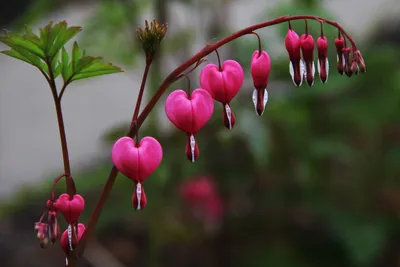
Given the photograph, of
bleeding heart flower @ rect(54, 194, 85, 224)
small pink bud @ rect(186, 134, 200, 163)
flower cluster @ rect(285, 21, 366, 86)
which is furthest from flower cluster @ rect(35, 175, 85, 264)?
flower cluster @ rect(285, 21, 366, 86)

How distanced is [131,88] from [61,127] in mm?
3485

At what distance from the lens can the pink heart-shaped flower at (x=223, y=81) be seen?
56cm

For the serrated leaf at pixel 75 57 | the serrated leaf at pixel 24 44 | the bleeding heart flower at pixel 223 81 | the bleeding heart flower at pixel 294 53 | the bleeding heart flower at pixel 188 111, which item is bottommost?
the bleeding heart flower at pixel 188 111

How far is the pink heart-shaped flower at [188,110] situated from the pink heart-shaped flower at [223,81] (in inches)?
0.4

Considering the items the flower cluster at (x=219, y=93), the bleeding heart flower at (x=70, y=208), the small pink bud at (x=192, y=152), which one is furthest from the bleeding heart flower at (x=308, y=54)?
the bleeding heart flower at (x=70, y=208)

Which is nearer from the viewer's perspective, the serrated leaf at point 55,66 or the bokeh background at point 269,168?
the serrated leaf at point 55,66

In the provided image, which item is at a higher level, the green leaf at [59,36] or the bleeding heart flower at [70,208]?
the green leaf at [59,36]

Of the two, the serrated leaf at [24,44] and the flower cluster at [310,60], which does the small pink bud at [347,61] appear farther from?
the serrated leaf at [24,44]

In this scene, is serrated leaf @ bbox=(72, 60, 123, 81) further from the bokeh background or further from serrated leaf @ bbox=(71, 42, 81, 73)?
the bokeh background

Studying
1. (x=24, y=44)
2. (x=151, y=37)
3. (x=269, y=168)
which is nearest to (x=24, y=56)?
(x=24, y=44)

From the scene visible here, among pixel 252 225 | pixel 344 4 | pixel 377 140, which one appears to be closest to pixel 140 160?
pixel 252 225

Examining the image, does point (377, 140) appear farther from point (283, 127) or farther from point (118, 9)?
point (118, 9)

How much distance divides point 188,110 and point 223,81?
0.04 meters

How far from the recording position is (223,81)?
562 millimetres
